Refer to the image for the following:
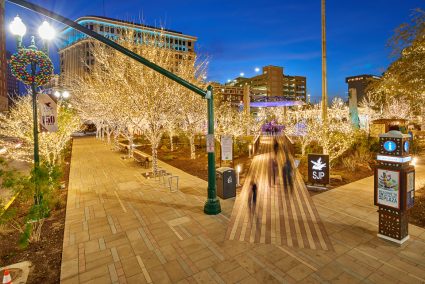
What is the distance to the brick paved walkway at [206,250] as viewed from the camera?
474cm

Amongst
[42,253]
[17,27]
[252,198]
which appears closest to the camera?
[42,253]

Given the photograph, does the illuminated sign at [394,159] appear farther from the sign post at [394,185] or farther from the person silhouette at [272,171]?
the person silhouette at [272,171]

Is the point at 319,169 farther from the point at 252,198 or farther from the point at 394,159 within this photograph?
the point at 394,159

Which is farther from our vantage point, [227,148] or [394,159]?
[227,148]

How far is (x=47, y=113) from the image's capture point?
802 centimetres

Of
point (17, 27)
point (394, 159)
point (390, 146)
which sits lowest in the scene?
point (394, 159)

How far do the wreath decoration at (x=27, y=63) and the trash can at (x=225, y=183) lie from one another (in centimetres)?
703

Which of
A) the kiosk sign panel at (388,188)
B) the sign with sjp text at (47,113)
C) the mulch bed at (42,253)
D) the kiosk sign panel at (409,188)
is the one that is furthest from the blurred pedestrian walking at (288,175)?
the sign with sjp text at (47,113)

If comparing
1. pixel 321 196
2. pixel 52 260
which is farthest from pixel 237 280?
pixel 321 196

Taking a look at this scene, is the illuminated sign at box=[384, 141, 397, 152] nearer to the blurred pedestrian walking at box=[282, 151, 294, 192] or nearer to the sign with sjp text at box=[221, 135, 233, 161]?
the blurred pedestrian walking at box=[282, 151, 294, 192]

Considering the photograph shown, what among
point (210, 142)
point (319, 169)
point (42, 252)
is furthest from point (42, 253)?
point (319, 169)

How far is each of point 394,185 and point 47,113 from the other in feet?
33.4

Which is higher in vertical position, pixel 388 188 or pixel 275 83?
pixel 275 83

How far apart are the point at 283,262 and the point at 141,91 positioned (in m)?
11.1
